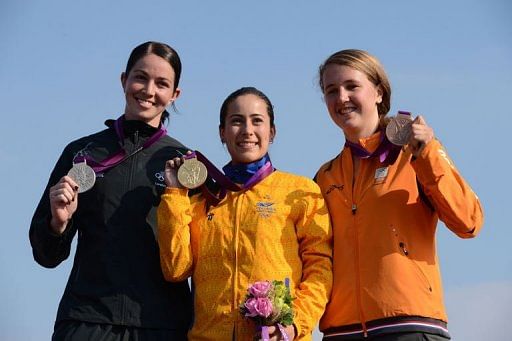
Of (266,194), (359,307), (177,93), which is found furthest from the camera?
(177,93)

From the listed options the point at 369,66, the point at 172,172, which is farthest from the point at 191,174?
the point at 369,66

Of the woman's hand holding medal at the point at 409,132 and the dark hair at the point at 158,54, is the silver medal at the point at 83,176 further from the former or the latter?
the woman's hand holding medal at the point at 409,132

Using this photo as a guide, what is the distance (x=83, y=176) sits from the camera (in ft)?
20.8

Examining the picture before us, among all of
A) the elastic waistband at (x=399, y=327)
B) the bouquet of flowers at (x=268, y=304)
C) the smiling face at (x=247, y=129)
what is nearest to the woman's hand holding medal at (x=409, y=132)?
the smiling face at (x=247, y=129)

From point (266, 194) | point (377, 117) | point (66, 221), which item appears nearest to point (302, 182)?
point (266, 194)

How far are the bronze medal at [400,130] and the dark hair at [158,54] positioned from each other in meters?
1.94

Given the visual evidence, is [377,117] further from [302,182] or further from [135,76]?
[135,76]

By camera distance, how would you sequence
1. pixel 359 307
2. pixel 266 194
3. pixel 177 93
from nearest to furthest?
pixel 359 307 < pixel 266 194 < pixel 177 93

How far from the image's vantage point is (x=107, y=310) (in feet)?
20.2

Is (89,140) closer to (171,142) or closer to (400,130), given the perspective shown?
(171,142)

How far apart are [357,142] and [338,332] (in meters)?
1.55

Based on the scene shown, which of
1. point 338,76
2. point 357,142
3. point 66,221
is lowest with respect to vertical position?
point 66,221

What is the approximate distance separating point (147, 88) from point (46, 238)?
1.47 metres

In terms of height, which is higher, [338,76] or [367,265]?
[338,76]
